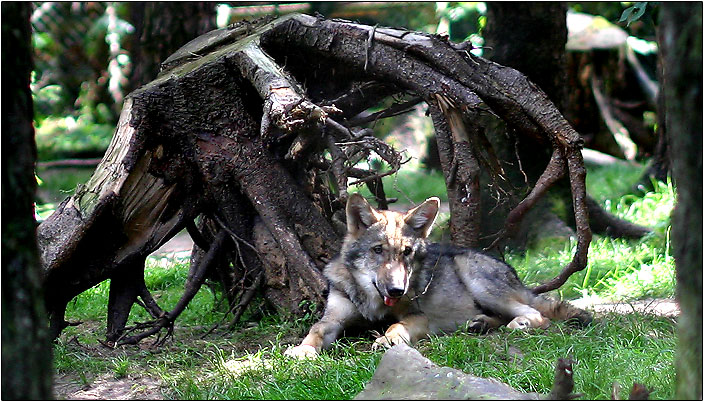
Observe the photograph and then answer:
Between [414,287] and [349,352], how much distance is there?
Answer: 93 centimetres

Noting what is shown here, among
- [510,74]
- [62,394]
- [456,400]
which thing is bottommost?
[62,394]

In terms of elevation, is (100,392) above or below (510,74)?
below

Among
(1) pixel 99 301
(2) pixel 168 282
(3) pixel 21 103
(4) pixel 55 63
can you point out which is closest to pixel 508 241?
(2) pixel 168 282

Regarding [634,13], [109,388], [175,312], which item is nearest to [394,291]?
[175,312]

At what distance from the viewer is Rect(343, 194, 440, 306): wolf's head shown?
574 centimetres

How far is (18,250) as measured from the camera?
9.12 feet

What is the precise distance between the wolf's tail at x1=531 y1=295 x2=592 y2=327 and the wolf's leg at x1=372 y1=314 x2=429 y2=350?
990 millimetres

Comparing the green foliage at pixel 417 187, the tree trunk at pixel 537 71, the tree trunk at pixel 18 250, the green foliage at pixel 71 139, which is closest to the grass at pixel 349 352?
the tree trunk at pixel 537 71

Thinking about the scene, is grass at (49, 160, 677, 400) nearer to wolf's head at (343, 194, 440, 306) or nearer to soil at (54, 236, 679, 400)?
soil at (54, 236, 679, 400)

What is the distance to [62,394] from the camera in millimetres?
4797

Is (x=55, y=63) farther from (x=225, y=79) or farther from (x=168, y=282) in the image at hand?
(x=225, y=79)

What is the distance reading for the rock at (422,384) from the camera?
152 inches

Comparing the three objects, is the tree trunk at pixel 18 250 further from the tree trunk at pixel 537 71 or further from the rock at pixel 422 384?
the tree trunk at pixel 537 71

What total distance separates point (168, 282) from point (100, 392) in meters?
3.52
